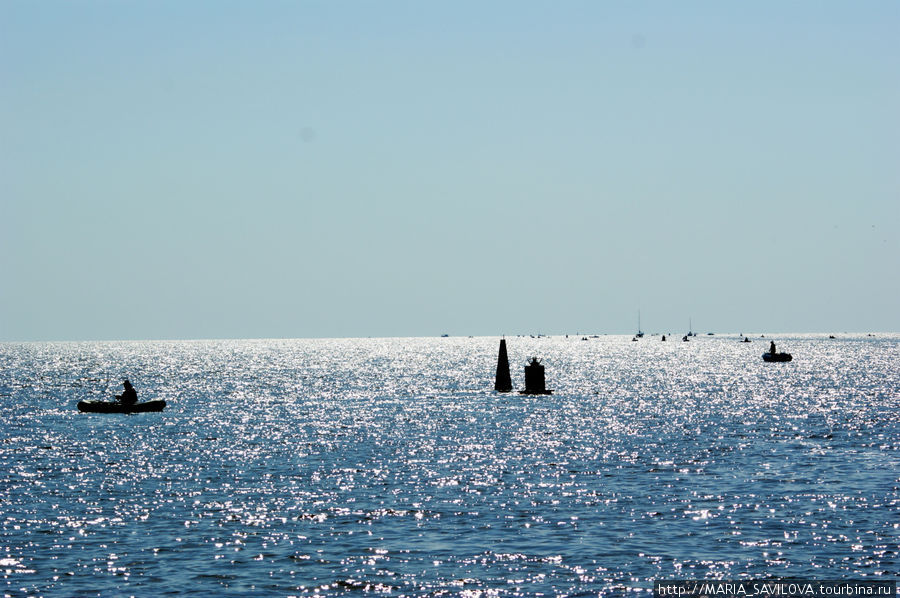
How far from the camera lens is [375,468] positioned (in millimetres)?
45688

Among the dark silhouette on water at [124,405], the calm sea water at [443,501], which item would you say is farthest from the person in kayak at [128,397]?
the calm sea water at [443,501]

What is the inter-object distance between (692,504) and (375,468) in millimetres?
16270

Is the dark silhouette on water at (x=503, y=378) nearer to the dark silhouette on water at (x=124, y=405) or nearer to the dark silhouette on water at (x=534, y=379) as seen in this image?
the dark silhouette on water at (x=534, y=379)

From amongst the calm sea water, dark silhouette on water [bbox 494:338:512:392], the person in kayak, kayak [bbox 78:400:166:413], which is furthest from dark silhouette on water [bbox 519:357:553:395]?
the person in kayak

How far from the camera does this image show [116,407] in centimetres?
7869

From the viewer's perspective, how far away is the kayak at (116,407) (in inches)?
→ 3095

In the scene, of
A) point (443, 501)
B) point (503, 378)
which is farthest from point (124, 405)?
point (443, 501)

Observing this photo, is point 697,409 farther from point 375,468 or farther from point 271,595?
point 271,595

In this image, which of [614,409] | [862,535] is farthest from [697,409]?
[862,535]

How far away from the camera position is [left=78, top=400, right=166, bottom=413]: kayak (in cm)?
7862

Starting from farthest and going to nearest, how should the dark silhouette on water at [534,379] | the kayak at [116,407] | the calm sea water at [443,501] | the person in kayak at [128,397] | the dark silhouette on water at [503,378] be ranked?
the dark silhouette on water at [503,378] < the dark silhouette on water at [534,379] < the person in kayak at [128,397] < the kayak at [116,407] < the calm sea water at [443,501]

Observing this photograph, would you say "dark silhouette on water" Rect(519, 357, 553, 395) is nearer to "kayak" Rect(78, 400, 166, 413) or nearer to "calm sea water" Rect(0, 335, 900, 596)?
"calm sea water" Rect(0, 335, 900, 596)

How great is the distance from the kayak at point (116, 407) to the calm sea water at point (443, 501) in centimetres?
70

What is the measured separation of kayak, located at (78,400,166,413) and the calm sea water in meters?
0.70
